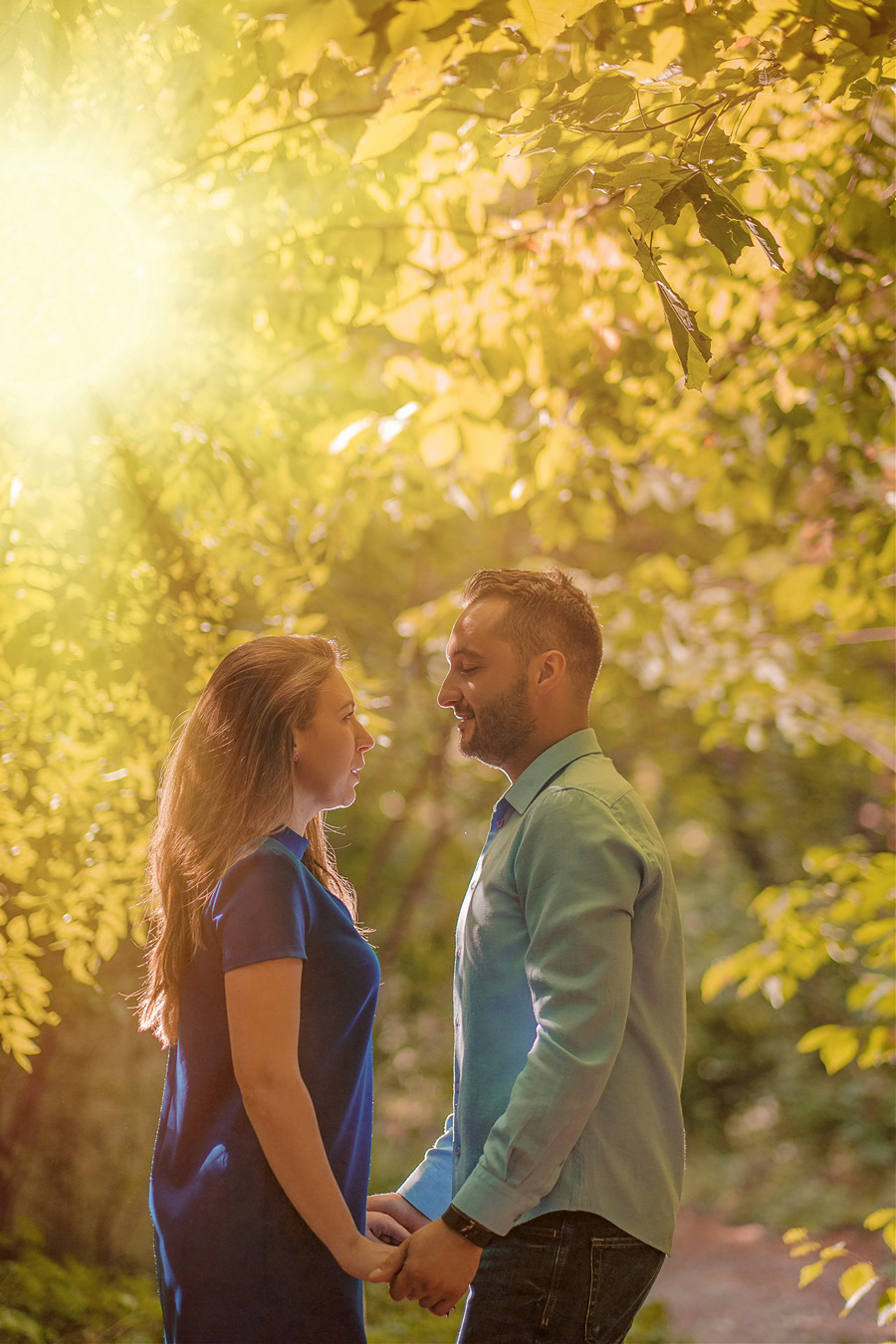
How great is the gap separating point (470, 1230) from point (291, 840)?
2.35ft

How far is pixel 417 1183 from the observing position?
212cm

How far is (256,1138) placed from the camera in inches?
68.7

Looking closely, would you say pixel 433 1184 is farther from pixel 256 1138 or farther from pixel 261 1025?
pixel 261 1025

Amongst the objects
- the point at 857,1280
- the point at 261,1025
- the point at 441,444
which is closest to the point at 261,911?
the point at 261,1025

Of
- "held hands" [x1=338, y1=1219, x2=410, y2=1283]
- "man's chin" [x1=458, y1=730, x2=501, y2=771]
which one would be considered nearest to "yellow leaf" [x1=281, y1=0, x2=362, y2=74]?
"man's chin" [x1=458, y1=730, x2=501, y2=771]

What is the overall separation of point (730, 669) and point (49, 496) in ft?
15.0

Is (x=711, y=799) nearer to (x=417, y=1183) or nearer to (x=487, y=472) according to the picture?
(x=487, y=472)

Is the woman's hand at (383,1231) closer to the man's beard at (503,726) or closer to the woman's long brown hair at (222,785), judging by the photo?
the woman's long brown hair at (222,785)

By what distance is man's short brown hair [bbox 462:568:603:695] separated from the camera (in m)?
2.05

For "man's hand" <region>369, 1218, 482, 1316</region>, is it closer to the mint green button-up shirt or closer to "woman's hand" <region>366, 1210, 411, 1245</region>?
the mint green button-up shirt

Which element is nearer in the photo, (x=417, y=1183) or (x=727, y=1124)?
(x=417, y=1183)

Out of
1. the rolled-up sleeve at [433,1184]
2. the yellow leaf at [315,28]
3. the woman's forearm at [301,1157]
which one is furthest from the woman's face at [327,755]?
the yellow leaf at [315,28]

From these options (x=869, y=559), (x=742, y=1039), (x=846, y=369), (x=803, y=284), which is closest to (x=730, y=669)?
(x=869, y=559)

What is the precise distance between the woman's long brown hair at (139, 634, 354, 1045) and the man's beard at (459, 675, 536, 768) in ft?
1.05
